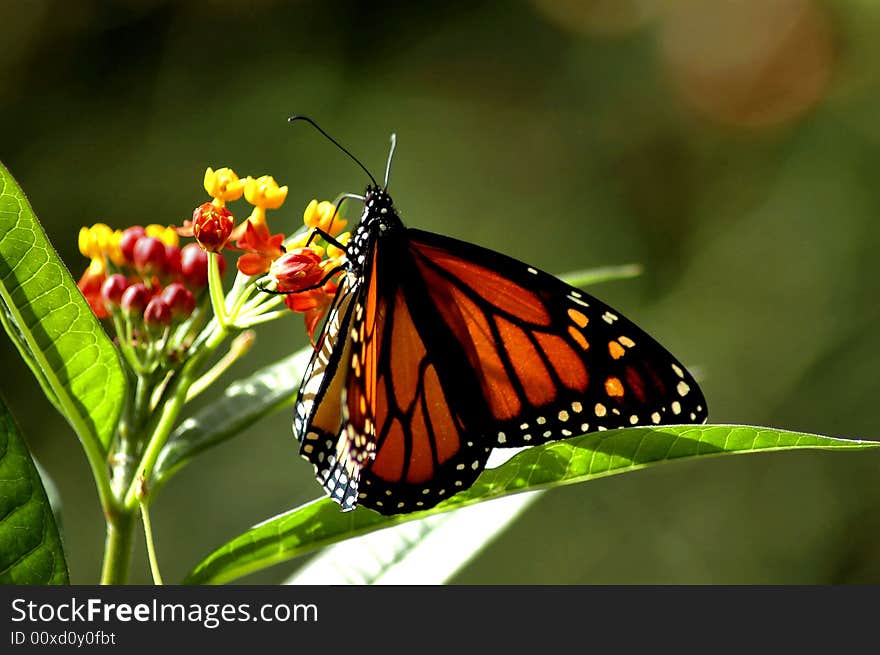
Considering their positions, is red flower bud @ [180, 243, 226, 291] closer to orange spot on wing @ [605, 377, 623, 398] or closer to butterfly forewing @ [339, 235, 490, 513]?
butterfly forewing @ [339, 235, 490, 513]

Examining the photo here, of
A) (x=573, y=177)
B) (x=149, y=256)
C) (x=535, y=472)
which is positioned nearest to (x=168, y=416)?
(x=149, y=256)

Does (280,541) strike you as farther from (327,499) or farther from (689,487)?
(689,487)

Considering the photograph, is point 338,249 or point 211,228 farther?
point 338,249

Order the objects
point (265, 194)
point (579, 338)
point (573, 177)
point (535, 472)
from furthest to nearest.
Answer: point (573, 177), point (265, 194), point (579, 338), point (535, 472)

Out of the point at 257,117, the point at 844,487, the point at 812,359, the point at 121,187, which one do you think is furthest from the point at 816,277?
the point at 121,187

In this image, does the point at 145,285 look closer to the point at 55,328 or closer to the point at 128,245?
the point at 128,245

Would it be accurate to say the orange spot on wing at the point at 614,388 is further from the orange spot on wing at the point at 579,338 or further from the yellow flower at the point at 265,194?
the yellow flower at the point at 265,194

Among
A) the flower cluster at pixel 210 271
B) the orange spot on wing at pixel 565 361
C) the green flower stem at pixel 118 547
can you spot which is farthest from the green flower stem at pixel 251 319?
the orange spot on wing at pixel 565 361
